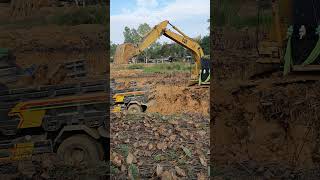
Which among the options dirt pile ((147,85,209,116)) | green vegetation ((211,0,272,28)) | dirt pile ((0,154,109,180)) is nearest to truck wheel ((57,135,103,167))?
dirt pile ((0,154,109,180))

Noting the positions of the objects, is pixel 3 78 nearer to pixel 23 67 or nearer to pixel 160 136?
pixel 23 67

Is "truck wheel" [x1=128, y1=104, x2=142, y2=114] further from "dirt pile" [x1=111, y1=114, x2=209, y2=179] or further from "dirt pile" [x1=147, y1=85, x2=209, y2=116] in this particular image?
"dirt pile" [x1=111, y1=114, x2=209, y2=179]

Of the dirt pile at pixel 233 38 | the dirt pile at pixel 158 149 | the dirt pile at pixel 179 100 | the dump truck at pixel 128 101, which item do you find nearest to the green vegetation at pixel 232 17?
the dirt pile at pixel 233 38

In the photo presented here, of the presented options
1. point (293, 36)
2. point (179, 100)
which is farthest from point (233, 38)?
point (179, 100)

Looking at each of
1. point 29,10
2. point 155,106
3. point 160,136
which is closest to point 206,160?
point 160,136

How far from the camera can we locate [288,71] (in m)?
5.38

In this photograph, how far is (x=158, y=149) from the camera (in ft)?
25.9

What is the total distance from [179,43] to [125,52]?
2.19 m

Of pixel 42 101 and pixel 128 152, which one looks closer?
pixel 42 101

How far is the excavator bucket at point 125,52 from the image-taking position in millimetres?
16031

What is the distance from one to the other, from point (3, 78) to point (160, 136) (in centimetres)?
407

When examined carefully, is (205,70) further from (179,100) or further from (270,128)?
(270,128)

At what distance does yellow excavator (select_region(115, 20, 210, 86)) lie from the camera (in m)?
15.0

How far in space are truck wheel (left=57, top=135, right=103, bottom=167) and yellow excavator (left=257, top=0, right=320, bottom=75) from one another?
2.42 m
